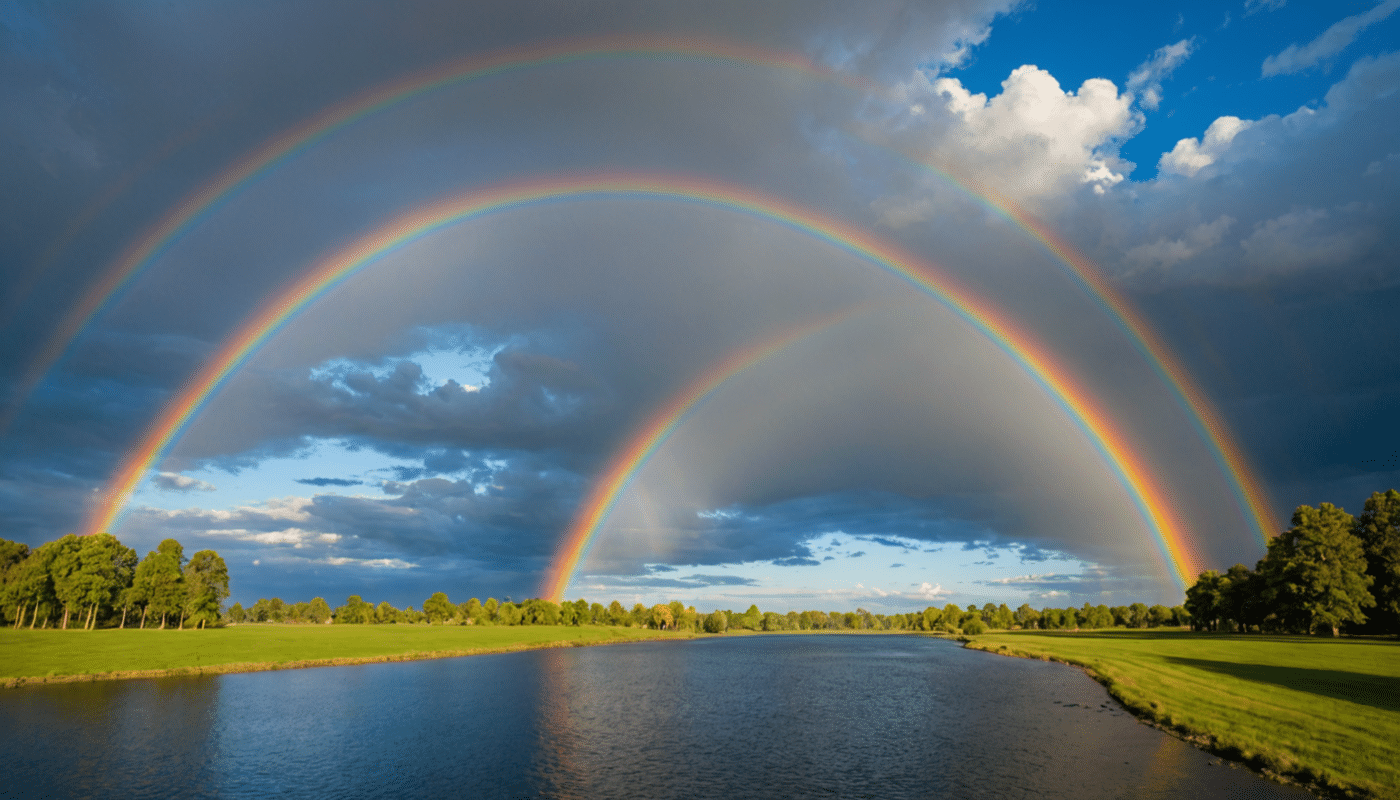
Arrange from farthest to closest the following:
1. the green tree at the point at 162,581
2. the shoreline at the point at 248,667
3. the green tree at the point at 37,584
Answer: the green tree at the point at 162,581 < the green tree at the point at 37,584 < the shoreline at the point at 248,667

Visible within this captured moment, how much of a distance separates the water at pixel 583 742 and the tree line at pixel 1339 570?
54760 millimetres

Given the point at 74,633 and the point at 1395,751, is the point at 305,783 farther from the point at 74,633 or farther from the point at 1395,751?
the point at 74,633

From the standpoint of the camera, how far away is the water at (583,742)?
33250 mm

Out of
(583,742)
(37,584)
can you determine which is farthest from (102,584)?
(583,742)

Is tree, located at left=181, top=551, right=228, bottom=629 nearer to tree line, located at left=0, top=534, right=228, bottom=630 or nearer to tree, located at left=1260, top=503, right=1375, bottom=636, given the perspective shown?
tree line, located at left=0, top=534, right=228, bottom=630

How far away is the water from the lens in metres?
33.2

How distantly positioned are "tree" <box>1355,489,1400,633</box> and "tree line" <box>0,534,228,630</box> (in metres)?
205

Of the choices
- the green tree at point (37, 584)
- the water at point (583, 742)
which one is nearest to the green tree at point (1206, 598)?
the water at point (583, 742)

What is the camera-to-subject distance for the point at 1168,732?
43625mm

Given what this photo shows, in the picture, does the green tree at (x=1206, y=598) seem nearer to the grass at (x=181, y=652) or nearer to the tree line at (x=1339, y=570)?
the tree line at (x=1339, y=570)

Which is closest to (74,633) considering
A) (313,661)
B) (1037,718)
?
(313,661)

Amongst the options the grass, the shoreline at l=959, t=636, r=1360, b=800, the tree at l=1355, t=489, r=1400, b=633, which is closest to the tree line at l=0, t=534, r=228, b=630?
the grass

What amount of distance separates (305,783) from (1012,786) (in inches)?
1384

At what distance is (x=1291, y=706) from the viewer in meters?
41.5
